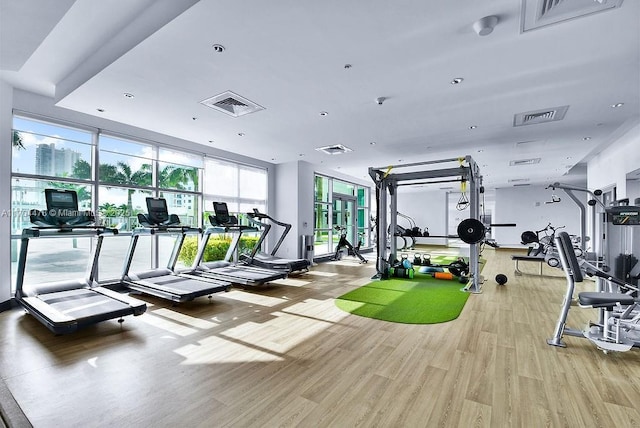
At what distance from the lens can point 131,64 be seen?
338 centimetres

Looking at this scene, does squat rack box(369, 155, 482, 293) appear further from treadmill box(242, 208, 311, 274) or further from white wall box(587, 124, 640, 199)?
white wall box(587, 124, 640, 199)

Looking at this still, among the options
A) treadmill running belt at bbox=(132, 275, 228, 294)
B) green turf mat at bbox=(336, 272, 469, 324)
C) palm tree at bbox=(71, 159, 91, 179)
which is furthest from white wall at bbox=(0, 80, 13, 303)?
green turf mat at bbox=(336, 272, 469, 324)

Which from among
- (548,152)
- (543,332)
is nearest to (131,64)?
(543,332)

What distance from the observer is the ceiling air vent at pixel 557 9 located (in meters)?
2.37

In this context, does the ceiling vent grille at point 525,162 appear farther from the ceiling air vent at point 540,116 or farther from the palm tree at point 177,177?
the palm tree at point 177,177

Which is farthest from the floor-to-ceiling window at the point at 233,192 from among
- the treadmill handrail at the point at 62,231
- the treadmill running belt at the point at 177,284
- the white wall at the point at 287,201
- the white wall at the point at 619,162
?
the white wall at the point at 619,162

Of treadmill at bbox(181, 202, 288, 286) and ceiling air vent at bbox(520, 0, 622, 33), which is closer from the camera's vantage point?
ceiling air vent at bbox(520, 0, 622, 33)

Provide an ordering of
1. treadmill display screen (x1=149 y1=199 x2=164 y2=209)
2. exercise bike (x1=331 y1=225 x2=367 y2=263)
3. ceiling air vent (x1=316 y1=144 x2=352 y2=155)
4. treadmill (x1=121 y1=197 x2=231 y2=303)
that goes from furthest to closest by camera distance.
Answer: exercise bike (x1=331 y1=225 x2=367 y2=263)
ceiling air vent (x1=316 y1=144 x2=352 y2=155)
treadmill display screen (x1=149 y1=199 x2=164 y2=209)
treadmill (x1=121 y1=197 x2=231 y2=303)

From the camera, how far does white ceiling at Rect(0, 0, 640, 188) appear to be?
261cm

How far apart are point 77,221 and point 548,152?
9579mm

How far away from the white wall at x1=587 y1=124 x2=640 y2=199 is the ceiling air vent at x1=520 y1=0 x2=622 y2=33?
4.70m

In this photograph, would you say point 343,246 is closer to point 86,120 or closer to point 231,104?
point 231,104

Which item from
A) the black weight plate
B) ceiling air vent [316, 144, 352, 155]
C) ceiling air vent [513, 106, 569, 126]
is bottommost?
the black weight plate

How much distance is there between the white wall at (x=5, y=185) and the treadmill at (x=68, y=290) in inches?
14.3
